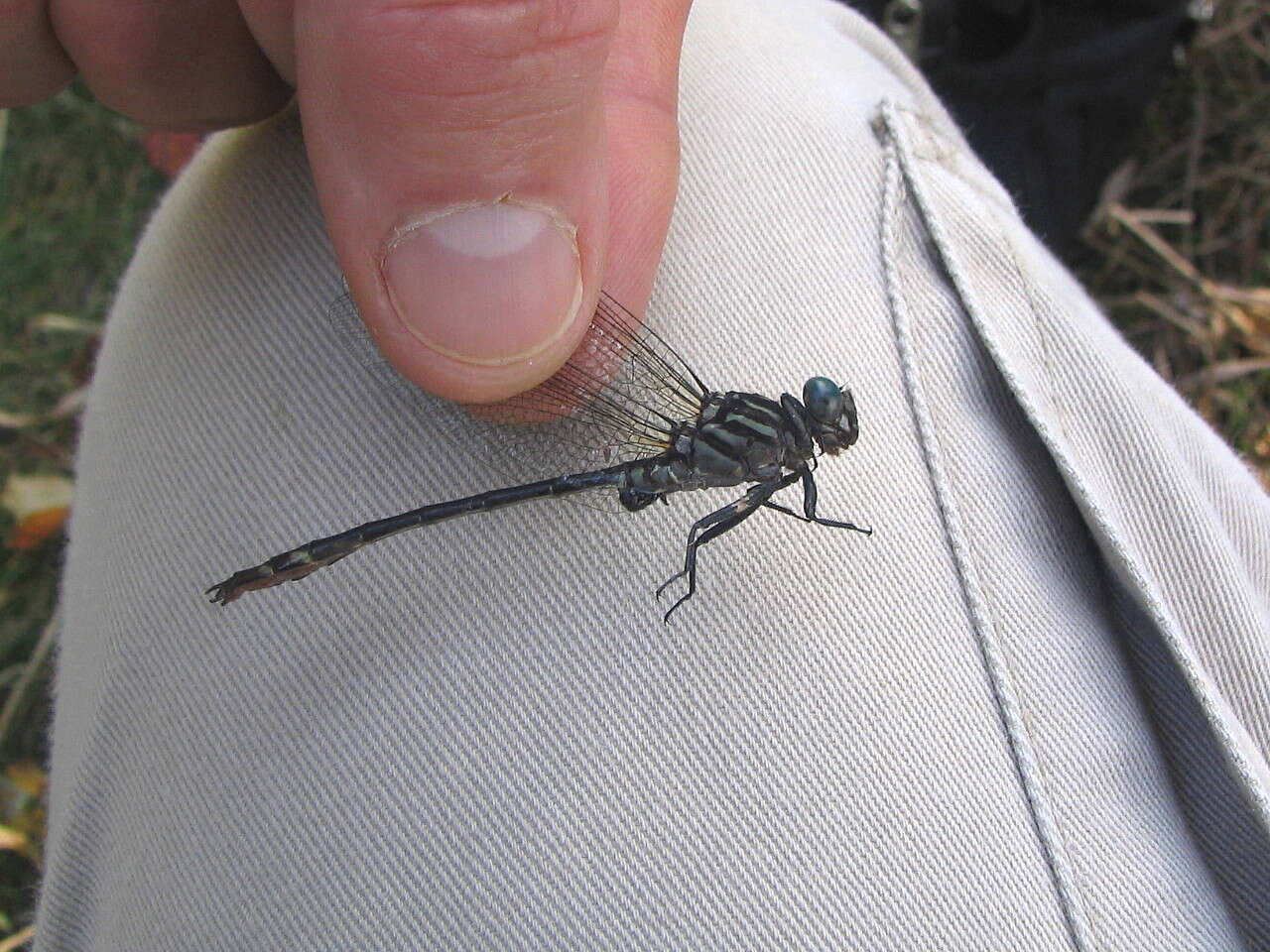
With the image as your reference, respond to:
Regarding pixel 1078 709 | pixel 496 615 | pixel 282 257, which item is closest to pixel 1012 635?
pixel 1078 709

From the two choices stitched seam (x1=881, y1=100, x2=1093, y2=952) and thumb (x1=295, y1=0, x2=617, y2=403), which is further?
stitched seam (x1=881, y1=100, x2=1093, y2=952)

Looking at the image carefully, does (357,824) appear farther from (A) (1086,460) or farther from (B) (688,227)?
(A) (1086,460)

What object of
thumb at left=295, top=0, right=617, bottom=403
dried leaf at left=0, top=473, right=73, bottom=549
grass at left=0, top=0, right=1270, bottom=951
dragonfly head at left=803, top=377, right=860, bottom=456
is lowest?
dried leaf at left=0, top=473, right=73, bottom=549

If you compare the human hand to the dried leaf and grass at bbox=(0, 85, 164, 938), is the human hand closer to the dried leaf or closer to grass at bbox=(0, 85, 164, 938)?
the dried leaf

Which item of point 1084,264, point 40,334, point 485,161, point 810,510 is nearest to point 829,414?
point 810,510

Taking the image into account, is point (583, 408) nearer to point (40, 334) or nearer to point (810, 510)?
point (810, 510)

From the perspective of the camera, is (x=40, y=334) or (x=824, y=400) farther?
(x=40, y=334)

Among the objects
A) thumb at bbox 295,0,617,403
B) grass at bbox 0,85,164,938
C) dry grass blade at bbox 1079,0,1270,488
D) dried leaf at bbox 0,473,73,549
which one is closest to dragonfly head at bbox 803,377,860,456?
thumb at bbox 295,0,617,403
